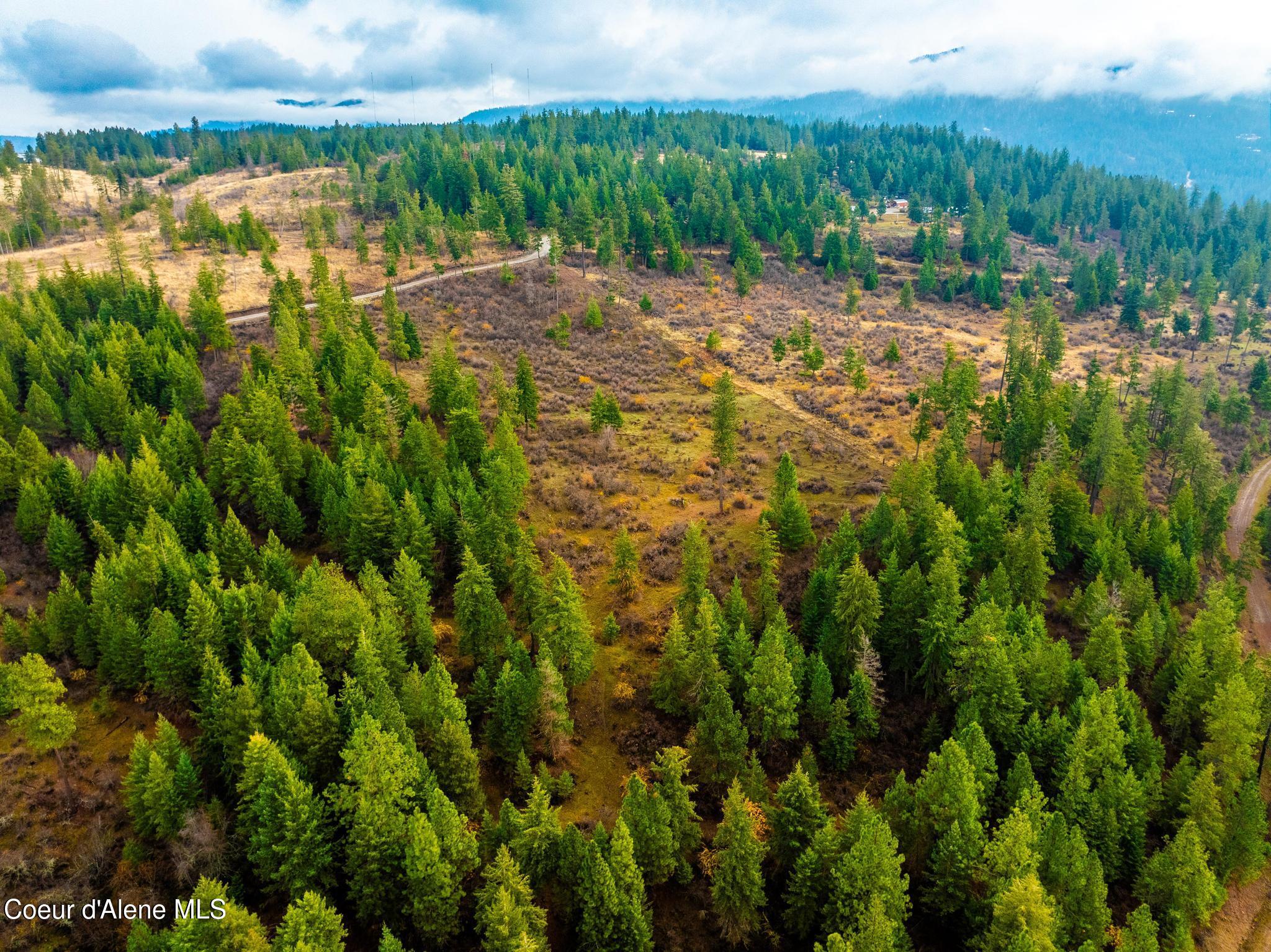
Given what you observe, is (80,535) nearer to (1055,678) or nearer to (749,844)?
(749,844)

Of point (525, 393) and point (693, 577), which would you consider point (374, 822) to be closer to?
point (693, 577)

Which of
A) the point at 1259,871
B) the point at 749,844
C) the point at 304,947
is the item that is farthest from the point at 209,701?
the point at 1259,871

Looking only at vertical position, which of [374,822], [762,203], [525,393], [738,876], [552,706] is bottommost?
[738,876]

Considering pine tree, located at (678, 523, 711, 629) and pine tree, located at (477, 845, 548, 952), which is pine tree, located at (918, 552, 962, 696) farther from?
pine tree, located at (477, 845, 548, 952)

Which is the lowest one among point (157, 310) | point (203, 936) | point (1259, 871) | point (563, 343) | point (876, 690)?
point (1259, 871)

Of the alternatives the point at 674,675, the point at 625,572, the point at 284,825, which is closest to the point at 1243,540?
the point at 625,572

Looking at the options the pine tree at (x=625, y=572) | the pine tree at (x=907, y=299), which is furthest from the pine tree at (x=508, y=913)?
the pine tree at (x=907, y=299)

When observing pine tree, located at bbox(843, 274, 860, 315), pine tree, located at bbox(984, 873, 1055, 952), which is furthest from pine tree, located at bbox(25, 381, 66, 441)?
pine tree, located at bbox(843, 274, 860, 315)
